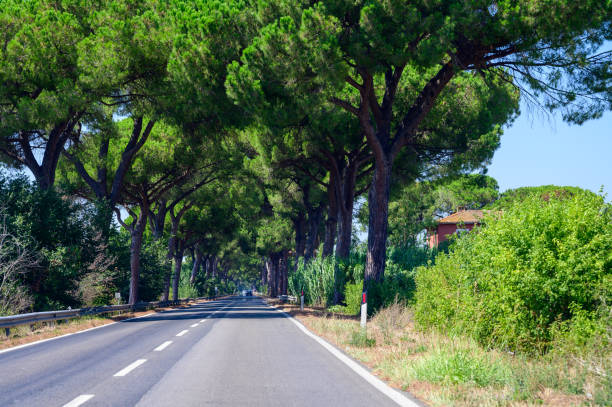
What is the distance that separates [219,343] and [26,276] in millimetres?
10482

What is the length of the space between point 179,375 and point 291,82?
35.4 feet

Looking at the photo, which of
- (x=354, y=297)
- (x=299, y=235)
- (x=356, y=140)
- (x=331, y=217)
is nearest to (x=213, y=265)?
(x=299, y=235)

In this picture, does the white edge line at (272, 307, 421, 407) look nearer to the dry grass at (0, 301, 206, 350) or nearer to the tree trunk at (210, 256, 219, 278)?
the dry grass at (0, 301, 206, 350)

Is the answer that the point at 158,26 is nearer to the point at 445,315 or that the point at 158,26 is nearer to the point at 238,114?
the point at 238,114

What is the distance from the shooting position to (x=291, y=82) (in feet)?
52.2

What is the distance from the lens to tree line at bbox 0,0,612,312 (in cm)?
1484

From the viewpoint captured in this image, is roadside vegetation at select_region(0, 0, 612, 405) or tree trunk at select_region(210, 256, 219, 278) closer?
roadside vegetation at select_region(0, 0, 612, 405)

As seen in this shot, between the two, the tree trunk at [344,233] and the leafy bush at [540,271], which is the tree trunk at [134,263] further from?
the leafy bush at [540,271]

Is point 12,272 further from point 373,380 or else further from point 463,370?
point 463,370

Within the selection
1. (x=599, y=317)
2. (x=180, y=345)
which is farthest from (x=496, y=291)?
(x=180, y=345)

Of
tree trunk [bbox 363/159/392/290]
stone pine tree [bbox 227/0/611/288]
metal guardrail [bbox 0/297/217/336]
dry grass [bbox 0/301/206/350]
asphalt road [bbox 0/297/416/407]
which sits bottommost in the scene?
asphalt road [bbox 0/297/416/407]

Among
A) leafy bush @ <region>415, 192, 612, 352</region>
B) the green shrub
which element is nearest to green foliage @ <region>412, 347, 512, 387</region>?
leafy bush @ <region>415, 192, 612, 352</region>

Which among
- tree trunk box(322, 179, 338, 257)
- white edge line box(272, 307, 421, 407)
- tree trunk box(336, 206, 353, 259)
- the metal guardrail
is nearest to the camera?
white edge line box(272, 307, 421, 407)

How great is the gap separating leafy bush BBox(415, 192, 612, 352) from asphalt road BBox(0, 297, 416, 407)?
238 cm
